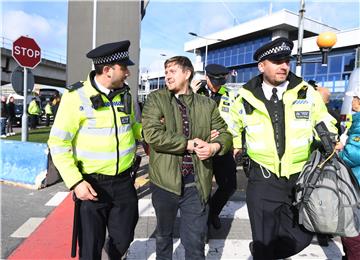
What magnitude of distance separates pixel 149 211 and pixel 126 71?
9.49 ft

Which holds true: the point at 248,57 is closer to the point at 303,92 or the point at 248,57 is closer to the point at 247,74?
the point at 247,74

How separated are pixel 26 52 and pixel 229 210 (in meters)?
5.12

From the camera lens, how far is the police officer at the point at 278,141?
260 centimetres

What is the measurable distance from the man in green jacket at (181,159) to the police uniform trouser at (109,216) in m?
0.24

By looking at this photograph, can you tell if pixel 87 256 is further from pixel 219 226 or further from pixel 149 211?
pixel 149 211

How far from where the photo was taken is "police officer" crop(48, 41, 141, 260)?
7.91 ft

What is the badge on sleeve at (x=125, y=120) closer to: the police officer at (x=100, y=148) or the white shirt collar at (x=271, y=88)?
the police officer at (x=100, y=148)

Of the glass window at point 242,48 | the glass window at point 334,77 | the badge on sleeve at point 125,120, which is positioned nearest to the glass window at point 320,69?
the glass window at point 334,77

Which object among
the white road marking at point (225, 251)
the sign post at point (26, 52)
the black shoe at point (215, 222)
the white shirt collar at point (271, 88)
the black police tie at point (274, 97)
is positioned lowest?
the white road marking at point (225, 251)

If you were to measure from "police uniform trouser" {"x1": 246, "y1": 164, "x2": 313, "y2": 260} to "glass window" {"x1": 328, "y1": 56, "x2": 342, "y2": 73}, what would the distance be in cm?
3020

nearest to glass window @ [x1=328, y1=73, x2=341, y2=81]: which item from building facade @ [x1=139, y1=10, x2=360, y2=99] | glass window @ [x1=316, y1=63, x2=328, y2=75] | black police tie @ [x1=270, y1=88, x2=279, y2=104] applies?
building facade @ [x1=139, y1=10, x2=360, y2=99]

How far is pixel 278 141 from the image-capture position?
2.61 metres

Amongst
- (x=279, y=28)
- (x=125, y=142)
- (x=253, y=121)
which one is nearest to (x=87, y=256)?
(x=125, y=142)

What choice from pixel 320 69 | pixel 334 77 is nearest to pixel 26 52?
pixel 334 77
